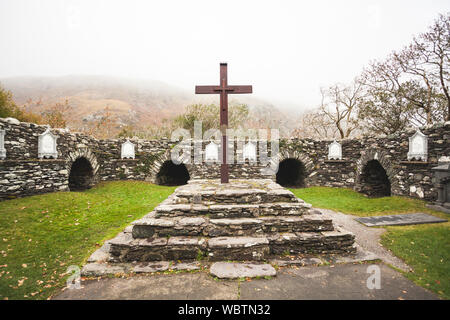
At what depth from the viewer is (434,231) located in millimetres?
4809

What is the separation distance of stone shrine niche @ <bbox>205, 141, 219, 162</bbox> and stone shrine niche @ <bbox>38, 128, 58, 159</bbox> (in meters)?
6.49

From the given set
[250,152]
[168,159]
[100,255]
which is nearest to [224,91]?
[100,255]

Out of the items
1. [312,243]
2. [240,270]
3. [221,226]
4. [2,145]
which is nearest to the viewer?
[240,270]

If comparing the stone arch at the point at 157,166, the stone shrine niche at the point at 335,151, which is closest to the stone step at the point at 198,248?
the stone arch at the point at 157,166

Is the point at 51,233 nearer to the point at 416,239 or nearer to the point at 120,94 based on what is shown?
the point at 416,239

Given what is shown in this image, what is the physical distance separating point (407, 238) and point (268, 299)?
13.7 ft

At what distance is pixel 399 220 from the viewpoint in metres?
5.73

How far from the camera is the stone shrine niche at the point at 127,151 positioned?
35.6ft

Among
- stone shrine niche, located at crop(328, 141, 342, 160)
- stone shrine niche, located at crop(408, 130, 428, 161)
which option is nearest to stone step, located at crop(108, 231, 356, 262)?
stone shrine niche, located at crop(408, 130, 428, 161)

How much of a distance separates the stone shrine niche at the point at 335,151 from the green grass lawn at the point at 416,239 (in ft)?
9.56

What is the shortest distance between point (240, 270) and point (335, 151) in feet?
32.8

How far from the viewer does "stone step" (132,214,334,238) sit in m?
3.73

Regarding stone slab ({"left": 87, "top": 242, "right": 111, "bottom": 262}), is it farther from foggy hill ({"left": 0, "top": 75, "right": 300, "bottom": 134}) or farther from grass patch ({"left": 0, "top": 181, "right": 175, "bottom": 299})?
foggy hill ({"left": 0, "top": 75, "right": 300, "bottom": 134})
